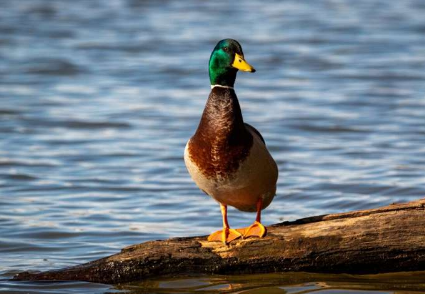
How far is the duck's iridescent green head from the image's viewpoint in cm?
587

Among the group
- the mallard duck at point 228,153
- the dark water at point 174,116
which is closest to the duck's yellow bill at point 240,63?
the mallard duck at point 228,153

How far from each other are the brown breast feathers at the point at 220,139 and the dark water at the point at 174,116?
739 mm

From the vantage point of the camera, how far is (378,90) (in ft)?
46.4

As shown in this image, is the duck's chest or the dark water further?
the dark water

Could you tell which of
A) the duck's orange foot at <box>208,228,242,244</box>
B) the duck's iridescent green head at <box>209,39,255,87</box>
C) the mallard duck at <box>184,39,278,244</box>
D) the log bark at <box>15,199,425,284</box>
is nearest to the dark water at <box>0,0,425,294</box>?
the log bark at <box>15,199,425,284</box>

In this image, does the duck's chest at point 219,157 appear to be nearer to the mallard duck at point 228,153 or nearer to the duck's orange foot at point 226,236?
the mallard duck at point 228,153

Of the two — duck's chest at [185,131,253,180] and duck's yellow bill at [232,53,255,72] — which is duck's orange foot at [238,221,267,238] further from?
duck's yellow bill at [232,53,255,72]

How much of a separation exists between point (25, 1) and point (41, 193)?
13144mm

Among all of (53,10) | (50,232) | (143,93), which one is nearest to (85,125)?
(143,93)

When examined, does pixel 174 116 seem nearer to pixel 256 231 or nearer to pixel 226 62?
pixel 226 62

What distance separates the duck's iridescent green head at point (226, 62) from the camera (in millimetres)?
5871

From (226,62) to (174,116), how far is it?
21.2 ft

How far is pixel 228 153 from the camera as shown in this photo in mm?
5746

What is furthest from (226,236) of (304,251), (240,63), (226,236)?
(240,63)
